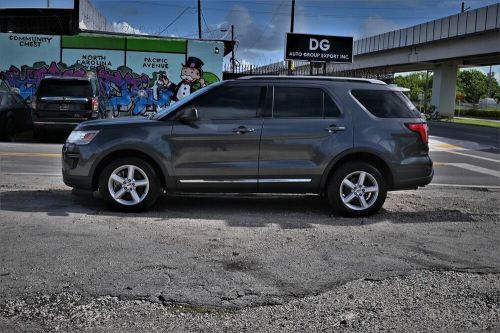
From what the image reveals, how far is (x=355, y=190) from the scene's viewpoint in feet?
23.1

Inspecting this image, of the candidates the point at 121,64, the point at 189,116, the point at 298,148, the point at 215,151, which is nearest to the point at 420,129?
the point at 298,148

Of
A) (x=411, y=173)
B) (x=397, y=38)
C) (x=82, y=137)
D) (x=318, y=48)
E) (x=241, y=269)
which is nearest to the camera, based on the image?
(x=241, y=269)

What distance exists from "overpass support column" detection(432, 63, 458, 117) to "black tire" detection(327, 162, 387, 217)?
144ft

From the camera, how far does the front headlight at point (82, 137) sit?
6910 millimetres

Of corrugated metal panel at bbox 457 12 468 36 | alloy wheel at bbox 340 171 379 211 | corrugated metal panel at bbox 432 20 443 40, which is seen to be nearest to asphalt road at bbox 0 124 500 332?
alloy wheel at bbox 340 171 379 211

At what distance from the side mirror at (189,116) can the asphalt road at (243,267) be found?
1192mm

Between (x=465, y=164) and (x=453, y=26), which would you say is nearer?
(x=465, y=164)

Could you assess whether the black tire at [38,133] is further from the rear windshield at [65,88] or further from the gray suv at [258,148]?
the gray suv at [258,148]

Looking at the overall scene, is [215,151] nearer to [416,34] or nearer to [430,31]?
[430,31]

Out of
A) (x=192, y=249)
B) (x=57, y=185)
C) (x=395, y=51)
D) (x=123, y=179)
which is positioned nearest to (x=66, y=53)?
(x=57, y=185)

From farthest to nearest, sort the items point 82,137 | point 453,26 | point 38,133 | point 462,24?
point 453,26
point 462,24
point 38,133
point 82,137

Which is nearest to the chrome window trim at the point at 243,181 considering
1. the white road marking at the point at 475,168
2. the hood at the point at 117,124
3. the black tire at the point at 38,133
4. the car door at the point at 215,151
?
the car door at the point at 215,151

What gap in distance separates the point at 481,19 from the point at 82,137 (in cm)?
3407

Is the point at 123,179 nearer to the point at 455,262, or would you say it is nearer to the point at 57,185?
the point at 57,185
